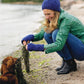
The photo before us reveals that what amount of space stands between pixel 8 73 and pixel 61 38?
0.87 m

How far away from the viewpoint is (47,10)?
8.72ft

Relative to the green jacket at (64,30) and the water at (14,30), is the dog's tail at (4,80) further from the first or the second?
the water at (14,30)

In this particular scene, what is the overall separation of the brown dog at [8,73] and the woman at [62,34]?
31 centimetres

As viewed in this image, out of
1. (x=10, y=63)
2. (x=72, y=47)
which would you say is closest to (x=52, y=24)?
(x=72, y=47)

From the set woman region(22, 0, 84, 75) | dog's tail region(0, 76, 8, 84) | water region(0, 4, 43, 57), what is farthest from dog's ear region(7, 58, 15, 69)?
water region(0, 4, 43, 57)

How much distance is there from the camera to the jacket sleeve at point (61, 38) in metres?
2.56

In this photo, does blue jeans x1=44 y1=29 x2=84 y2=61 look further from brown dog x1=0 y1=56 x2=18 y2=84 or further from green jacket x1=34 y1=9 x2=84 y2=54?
brown dog x1=0 y1=56 x2=18 y2=84

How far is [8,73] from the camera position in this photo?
234cm

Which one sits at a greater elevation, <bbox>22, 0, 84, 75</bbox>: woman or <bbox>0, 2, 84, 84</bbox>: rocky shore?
<bbox>22, 0, 84, 75</bbox>: woman

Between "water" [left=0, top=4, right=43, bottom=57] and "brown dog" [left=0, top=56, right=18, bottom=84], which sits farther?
"water" [left=0, top=4, right=43, bottom=57]

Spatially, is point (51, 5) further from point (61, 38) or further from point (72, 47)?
point (72, 47)

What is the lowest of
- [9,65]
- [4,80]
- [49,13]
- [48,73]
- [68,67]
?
[48,73]

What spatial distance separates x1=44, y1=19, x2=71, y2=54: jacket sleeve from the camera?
2559 millimetres

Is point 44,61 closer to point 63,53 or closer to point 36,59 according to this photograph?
point 36,59
